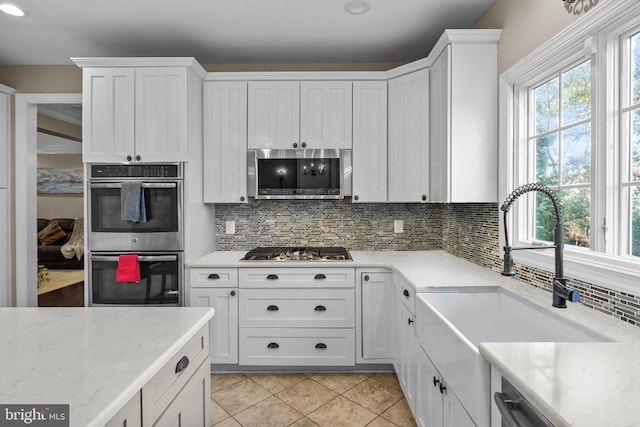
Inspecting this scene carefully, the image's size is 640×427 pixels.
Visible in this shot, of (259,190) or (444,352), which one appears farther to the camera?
(259,190)

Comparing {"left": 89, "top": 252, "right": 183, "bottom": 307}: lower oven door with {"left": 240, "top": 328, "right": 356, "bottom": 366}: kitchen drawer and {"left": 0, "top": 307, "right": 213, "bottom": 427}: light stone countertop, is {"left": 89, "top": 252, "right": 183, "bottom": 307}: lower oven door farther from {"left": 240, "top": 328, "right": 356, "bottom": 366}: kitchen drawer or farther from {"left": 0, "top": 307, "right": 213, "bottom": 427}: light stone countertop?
{"left": 0, "top": 307, "right": 213, "bottom": 427}: light stone countertop

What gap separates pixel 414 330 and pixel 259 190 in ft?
5.38

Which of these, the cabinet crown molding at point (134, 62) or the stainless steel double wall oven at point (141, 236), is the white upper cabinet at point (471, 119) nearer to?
the cabinet crown molding at point (134, 62)

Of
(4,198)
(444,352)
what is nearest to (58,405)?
(444,352)

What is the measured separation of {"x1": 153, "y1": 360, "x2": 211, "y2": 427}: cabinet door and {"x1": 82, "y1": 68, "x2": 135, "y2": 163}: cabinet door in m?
1.95

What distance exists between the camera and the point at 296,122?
285cm

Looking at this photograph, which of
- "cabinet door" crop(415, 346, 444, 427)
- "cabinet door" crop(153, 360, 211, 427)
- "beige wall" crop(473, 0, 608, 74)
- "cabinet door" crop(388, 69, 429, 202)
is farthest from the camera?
"cabinet door" crop(388, 69, 429, 202)

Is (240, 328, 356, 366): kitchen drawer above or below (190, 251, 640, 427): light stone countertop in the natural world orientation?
below

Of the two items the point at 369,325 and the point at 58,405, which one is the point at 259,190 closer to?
the point at 369,325

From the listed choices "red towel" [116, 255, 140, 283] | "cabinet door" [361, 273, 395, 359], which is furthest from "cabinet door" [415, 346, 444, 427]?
"red towel" [116, 255, 140, 283]

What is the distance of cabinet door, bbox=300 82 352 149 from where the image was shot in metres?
2.84

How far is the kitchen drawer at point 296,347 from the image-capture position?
2598 mm

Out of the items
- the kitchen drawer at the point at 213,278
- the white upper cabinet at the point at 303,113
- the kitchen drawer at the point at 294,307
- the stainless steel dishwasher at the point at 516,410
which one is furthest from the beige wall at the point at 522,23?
the kitchen drawer at the point at 213,278

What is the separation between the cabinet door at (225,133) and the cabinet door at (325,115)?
0.51 metres
